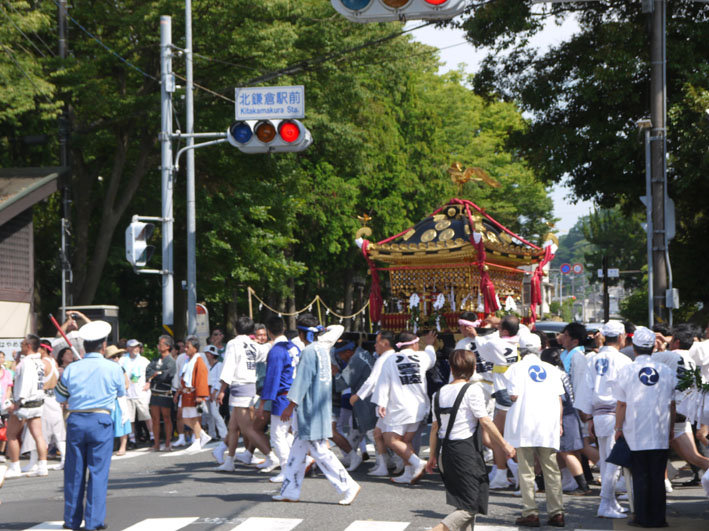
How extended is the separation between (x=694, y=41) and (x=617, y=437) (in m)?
12.2

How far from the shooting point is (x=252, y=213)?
92.4ft

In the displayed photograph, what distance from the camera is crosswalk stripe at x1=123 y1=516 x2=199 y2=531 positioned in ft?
29.0

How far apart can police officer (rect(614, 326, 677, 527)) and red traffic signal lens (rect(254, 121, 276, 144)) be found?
6280mm

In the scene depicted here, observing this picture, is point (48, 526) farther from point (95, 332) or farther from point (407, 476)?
point (407, 476)

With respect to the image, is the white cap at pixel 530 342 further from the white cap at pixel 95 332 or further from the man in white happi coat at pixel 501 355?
the white cap at pixel 95 332

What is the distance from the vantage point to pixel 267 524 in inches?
351

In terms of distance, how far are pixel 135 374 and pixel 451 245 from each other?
5792 mm

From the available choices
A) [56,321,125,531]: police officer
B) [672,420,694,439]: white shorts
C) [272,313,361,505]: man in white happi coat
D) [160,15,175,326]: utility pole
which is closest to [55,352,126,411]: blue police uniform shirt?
[56,321,125,531]: police officer

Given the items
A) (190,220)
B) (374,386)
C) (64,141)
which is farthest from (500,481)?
(64,141)

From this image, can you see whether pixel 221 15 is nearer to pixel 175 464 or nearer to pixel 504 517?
pixel 175 464

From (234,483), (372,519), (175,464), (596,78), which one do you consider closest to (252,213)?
(596,78)

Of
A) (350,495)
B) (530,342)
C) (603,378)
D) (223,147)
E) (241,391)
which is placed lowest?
(350,495)

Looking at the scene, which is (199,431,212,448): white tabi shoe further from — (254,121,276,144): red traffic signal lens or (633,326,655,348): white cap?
(633,326,655,348): white cap

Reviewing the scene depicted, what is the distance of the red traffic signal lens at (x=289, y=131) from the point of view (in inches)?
514
